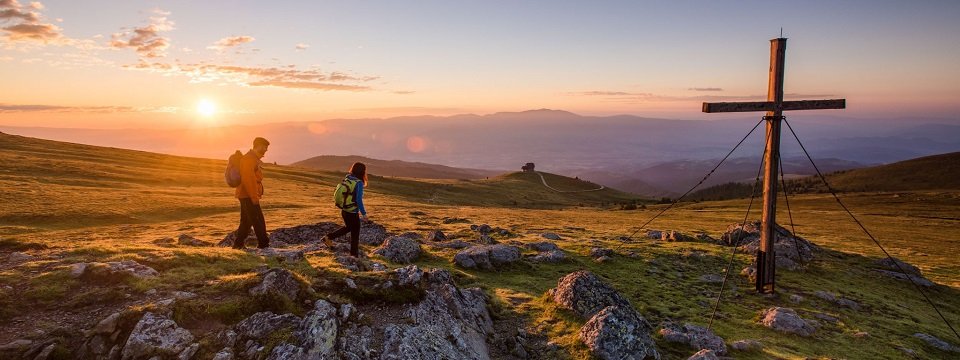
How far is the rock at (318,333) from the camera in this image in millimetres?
7324

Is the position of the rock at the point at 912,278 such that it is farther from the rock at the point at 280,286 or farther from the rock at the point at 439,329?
the rock at the point at 280,286

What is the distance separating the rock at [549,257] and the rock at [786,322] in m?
7.13

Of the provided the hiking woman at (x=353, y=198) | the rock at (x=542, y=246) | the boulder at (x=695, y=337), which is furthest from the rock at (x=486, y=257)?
the boulder at (x=695, y=337)

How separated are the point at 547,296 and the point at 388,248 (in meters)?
6.26

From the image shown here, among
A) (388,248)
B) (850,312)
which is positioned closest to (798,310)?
(850,312)

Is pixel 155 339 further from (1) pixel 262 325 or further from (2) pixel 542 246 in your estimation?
(2) pixel 542 246

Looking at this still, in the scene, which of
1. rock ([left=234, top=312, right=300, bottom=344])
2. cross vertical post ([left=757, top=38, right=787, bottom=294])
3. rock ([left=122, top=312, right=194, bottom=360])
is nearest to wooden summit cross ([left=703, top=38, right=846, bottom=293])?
cross vertical post ([left=757, top=38, right=787, bottom=294])

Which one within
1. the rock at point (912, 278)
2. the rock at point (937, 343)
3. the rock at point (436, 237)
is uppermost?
the rock at point (436, 237)

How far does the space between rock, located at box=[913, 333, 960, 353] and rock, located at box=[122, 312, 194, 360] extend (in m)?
18.0

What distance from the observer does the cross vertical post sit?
1513 cm

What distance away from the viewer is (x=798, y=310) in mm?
14383

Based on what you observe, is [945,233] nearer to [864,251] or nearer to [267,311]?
[864,251]

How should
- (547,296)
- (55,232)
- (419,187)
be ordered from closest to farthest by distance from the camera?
(547,296) → (55,232) → (419,187)

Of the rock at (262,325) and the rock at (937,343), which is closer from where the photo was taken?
the rock at (262,325)
